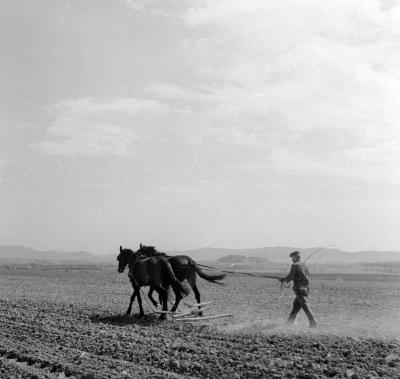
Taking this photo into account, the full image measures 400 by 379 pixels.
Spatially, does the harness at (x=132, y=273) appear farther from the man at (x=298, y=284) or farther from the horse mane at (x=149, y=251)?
the man at (x=298, y=284)

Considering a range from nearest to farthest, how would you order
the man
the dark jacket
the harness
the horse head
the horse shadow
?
the man, the dark jacket, the horse shadow, the harness, the horse head

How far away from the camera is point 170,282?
1477cm

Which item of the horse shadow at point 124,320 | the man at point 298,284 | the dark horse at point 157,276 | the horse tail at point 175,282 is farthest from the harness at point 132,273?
the man at point 298,284

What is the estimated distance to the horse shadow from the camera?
14070mm

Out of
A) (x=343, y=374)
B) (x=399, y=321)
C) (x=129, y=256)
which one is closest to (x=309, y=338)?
(x=343, y=374)

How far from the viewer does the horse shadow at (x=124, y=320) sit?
14.1 meters

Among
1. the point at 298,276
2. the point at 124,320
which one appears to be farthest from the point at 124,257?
the point at 298,276

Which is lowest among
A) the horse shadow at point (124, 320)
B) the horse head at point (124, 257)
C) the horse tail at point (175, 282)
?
the horse shadow at point (124, 320)

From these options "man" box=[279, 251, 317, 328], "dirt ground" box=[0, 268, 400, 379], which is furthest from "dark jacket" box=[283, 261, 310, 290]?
"dirt ground" box=[0, 268, 400, 379]

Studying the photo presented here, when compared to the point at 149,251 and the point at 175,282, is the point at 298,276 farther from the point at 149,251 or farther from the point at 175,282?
the point at 149,251

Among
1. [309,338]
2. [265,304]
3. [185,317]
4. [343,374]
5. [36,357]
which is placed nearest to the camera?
[343,374]

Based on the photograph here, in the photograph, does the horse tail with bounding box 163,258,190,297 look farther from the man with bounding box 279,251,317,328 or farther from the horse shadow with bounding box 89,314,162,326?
the man with bounding box 279,251,317,328

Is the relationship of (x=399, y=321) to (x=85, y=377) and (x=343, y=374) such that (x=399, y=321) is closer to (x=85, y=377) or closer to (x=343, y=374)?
(x=343, y=374)

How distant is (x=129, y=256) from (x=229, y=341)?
18.0ft
